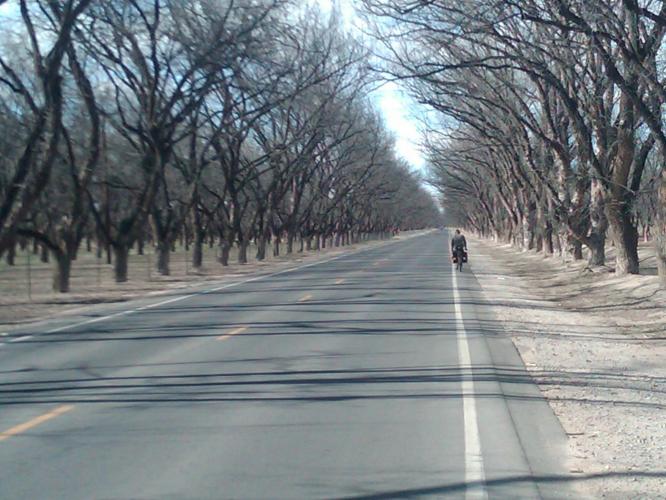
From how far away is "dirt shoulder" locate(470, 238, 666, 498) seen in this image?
7.92 metres

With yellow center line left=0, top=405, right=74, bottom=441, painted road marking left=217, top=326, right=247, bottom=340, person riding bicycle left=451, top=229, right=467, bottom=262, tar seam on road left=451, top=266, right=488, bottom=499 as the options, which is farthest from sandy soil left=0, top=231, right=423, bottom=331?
tar seam on road left=451, top=266, right=488, bottom=499

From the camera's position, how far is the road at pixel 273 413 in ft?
24.2

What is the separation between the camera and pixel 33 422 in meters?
9.52

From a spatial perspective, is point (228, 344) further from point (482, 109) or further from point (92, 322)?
point (482, 109)

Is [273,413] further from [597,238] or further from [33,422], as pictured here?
[597,238]

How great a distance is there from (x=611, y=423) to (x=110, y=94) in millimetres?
35252

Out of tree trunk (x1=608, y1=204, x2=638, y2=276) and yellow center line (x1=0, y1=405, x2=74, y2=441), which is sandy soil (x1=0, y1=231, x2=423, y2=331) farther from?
tree trunk (x1=608, y1=204, x2=638, y2=276)

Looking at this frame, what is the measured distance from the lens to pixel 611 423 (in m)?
9.58

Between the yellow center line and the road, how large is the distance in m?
0.03

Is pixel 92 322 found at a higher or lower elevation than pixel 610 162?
lower

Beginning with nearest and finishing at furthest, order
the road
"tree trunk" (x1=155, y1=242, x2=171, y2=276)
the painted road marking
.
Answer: the road, the painted road marking, "tree trunk" (x1=155, y1=242, x2=171, y2=276)

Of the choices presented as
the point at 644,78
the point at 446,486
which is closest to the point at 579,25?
the point at 644,78

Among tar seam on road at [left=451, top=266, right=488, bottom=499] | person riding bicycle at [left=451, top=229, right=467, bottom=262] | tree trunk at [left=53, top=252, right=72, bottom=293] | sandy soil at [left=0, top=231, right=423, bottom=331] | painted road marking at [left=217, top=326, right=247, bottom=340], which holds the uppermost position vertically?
person riding bicycle at [left=451, top=229, right=467, bottom=262]

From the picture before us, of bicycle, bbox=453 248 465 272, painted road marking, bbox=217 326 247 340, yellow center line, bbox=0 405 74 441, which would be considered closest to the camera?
yellow center line, bbox=0 405 74 441
